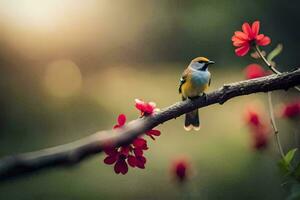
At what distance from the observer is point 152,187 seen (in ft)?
10.5

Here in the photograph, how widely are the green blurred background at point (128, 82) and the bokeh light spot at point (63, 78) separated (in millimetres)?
11

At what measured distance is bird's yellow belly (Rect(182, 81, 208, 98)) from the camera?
1283mm

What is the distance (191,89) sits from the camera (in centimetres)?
131

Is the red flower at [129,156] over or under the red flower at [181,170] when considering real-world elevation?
over

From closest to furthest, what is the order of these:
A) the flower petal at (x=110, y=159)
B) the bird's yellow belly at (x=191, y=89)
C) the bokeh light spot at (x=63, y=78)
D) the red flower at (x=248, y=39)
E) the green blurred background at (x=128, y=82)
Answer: the flower petal at (x=110, y=159)
the red flower at (x=248, y=39)
the bird's yellow belly at (x=191, y=89)
the green blurred background at (x=128, y=82)
the bokeh light spot at (x=63, y=78)

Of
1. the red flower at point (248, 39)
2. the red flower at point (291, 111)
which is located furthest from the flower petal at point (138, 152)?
the red flower at point (291, 111)

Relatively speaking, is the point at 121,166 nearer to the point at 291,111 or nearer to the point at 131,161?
the point at 131,161

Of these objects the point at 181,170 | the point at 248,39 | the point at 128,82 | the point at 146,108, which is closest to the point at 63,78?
the point at 128,82

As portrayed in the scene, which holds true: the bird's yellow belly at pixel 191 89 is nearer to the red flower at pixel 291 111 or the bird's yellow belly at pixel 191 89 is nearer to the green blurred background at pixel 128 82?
the red flower at pixel 291 111

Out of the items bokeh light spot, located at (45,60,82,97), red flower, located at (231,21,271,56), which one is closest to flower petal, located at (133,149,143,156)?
red flower, located at (231,21,271,56)

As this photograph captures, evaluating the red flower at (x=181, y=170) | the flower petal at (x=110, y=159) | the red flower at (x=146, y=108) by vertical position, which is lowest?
the red flower at (x=181, y=170)

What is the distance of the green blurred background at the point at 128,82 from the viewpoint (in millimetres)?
3252

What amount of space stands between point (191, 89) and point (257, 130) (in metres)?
0.45

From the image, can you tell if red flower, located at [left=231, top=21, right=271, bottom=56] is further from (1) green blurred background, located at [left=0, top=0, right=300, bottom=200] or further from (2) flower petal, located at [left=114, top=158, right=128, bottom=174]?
(1) green blurred background, located at [left=0, top=0, right=300, bottom=200]
